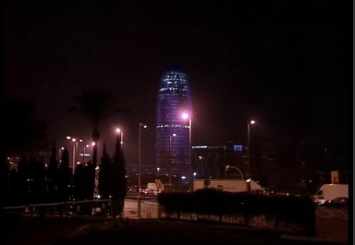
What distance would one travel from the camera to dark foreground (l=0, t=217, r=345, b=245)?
15008 mm

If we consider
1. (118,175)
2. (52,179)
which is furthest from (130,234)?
(52,179)

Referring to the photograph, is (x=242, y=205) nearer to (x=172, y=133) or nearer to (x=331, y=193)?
(x=331, y=193)

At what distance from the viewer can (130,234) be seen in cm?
1598


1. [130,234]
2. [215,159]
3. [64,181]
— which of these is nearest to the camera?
[130,234]

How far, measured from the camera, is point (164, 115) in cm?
18862

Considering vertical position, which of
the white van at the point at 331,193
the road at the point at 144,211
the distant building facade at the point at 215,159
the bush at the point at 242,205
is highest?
the distant building facade at the point at 215,159

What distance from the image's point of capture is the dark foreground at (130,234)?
49.2 feet

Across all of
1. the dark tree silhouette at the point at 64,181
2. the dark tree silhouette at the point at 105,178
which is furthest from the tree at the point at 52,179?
the dark tree silhouette at the point at 105,178

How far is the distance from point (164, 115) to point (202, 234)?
566ft

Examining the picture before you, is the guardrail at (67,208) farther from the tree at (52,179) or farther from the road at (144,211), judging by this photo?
the tree at (52,179)

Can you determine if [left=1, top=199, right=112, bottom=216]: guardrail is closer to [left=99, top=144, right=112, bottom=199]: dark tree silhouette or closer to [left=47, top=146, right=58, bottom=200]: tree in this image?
[left=47, top=146, right=58, bottom=200]: tree

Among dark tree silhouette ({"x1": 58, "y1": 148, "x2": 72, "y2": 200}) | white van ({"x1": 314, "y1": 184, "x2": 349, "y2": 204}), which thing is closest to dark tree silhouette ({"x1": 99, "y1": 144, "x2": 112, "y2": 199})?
dark tree silhouette ({"x1": 58, "y1": 148, "x2": 72, "y2": 200})

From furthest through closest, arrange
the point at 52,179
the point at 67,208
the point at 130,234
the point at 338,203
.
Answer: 1. the point at 338,203
2. the point at 52,179
3. the point at 67,208
4. the point at 130,234

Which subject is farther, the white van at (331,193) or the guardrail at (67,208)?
the white van at (331,193)
